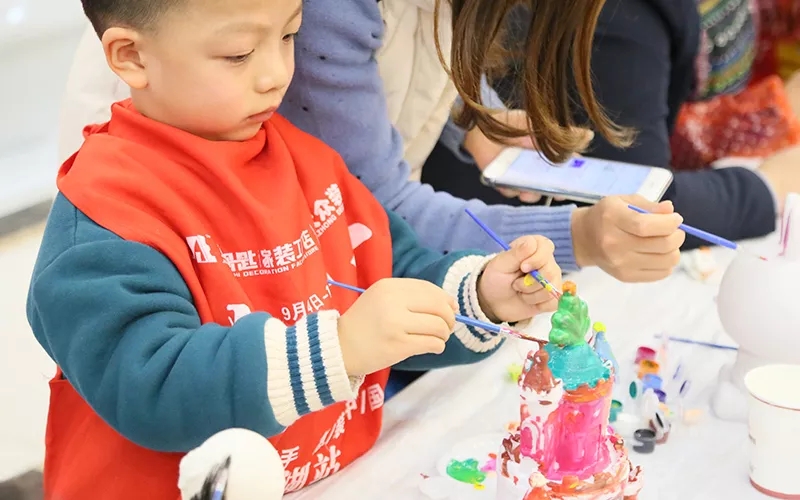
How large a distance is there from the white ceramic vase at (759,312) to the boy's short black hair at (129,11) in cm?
48

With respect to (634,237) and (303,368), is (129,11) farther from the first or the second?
(634,237)

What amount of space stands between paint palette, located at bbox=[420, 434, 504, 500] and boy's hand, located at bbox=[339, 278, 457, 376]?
0.41 ft

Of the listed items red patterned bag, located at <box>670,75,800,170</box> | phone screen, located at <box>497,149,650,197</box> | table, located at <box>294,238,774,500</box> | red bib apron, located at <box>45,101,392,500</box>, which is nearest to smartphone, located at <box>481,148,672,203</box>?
phone screen, located at <box>497,149,650,197</box>

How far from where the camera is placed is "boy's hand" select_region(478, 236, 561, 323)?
2.53 feet

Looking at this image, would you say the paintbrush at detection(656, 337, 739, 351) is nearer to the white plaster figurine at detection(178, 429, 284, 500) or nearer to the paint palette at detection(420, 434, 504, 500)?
the paint palette at detection(420, 434, 504, 500)

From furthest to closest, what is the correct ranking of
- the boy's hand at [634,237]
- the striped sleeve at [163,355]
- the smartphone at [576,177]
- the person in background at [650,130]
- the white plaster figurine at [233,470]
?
the person in background at [650,130]
the smartphone at [576,177]
the boy's hand at [634,237]
the striped sleeve at [163,355]
the white plaster figurine at [233,470]

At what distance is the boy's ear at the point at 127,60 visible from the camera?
675 millimetres

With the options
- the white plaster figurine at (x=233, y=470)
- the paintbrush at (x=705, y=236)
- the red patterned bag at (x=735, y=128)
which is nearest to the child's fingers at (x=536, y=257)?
the paintbrush at (x=705, y=236)

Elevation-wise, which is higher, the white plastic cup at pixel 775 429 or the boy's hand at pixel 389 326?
the boy's hand at pixel 389 326

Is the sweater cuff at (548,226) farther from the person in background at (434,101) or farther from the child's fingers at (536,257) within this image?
the child's fingers at (536,257)

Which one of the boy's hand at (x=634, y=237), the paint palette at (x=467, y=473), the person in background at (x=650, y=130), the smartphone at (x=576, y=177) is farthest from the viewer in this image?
the person in background at (x=650, y=130)

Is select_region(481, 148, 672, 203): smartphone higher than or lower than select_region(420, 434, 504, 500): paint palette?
higher

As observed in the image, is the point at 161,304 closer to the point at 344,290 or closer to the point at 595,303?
the point at 344,290

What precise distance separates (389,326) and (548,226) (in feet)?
1.14
